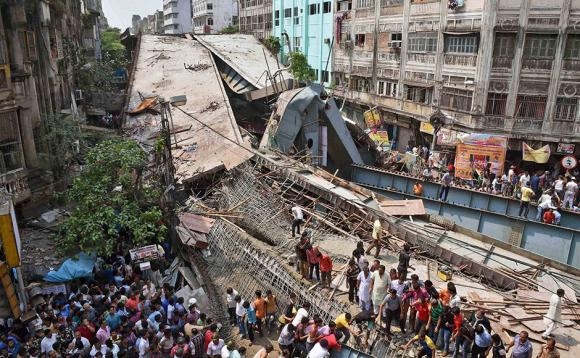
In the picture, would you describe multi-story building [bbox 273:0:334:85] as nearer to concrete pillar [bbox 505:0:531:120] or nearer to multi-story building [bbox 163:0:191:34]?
concrete pillar [bbox 505:0:531:120]

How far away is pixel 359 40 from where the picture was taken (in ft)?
116

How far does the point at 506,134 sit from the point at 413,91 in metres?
7.16

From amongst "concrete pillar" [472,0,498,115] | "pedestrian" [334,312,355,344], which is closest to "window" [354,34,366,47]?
"concrete pillar" [472,0,498,115]

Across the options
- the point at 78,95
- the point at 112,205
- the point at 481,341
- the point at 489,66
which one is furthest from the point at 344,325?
the point at 78,95

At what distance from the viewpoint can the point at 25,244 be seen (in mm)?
14500

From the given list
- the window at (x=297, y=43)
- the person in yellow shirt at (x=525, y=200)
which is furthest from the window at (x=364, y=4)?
the person in yellow shirt at (x=525, y=200)

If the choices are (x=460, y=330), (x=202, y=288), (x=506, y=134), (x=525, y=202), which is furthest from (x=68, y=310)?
(x=506, y=134)

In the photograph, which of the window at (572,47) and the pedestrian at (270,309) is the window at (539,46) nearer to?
the window at (572,47)

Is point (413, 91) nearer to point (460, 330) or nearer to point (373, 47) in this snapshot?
point (373, 47)

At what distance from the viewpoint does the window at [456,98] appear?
2452cm

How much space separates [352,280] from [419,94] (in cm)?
1983

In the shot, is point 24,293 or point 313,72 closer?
point 24,293

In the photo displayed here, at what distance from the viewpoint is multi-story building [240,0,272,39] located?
5353 cm

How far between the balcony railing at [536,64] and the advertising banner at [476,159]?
162 inches
